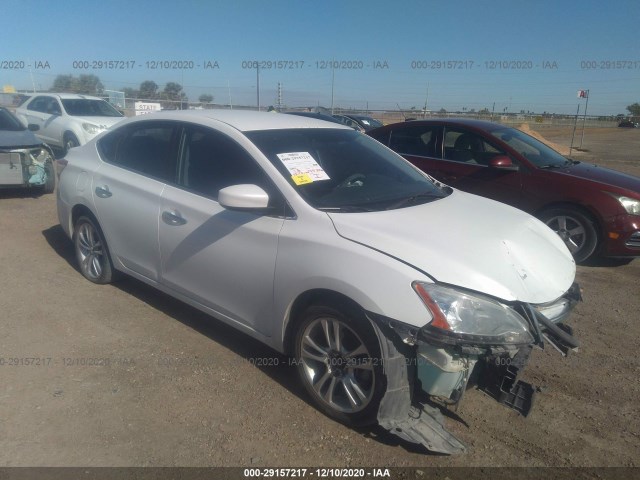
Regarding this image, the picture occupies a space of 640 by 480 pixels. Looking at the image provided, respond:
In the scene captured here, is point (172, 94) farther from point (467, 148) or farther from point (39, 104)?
point (467, 148)

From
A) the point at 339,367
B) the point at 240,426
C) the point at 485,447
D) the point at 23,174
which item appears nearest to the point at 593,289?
the point at 485,447

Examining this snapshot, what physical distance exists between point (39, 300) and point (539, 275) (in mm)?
4089

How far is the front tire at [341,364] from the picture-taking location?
270 cm

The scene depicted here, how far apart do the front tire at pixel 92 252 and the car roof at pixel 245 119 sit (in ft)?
3.81

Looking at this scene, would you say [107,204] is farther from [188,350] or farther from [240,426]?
[240,426]

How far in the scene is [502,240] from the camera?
9.94 feet

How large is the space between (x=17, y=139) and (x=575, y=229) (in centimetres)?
825

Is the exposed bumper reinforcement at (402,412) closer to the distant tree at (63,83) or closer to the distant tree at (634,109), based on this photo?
the distant tree at (63,83)

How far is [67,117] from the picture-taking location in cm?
1195

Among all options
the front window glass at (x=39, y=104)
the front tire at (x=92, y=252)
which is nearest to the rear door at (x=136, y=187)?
the front tire at (x=92, y=252)

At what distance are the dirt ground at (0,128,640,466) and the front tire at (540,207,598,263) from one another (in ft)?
4.41

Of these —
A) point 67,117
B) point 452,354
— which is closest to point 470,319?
point 452,354

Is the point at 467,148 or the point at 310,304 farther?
the point at 467,148

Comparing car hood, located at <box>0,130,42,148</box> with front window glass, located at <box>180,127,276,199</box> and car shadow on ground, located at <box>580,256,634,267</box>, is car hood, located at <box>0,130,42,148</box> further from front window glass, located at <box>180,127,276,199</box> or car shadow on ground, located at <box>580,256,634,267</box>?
car shadow on ground, located at <box>580,256,634,267</box>
